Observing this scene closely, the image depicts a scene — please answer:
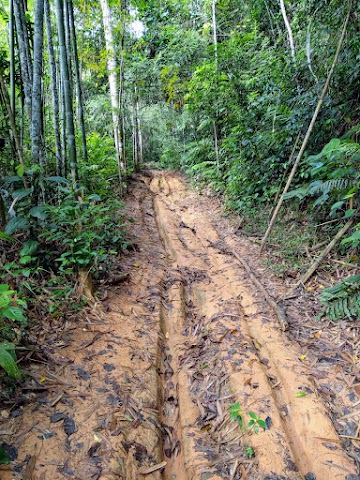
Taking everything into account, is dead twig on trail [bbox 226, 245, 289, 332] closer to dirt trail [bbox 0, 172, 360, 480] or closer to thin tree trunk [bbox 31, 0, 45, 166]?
dirt trail [bbox 0, 172, 360, 480]

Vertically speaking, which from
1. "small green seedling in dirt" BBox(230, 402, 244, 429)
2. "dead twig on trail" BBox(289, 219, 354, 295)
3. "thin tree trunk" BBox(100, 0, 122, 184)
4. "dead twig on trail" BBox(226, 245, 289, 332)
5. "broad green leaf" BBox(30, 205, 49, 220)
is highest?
"thin tree trunk" BBox(100, 0, 122, 184)

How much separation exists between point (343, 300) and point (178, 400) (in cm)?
221

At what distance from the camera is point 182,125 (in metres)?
13.0

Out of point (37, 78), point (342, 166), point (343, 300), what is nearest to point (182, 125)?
point (342, 166)

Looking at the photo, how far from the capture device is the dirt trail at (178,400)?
1.93 metres

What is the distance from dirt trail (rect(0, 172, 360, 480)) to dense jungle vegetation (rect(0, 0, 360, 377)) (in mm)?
563

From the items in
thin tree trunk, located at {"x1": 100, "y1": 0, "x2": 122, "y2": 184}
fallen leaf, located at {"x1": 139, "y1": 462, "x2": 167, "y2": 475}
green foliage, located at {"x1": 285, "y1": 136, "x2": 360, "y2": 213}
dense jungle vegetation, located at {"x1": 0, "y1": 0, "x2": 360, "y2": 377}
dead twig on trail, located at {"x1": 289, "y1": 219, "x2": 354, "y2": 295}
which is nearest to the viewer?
fallen leaf, located at {"x1": 139, "y1": 462, "x2": 167, "y2": 475}

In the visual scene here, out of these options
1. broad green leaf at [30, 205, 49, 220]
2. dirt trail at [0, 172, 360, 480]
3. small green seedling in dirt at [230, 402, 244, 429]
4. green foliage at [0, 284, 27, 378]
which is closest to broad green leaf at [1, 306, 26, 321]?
green foliage at [0, 284, 27, 378]

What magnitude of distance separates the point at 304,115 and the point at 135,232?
395 centimetres

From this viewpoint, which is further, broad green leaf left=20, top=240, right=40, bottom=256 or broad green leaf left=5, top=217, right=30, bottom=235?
broad green leaf left=20, top=240, right=40, bottom=256

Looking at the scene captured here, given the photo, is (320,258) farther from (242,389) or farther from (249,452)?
(249,452)

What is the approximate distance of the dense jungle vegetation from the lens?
333cm

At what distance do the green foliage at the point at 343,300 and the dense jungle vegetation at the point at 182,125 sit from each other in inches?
0.7

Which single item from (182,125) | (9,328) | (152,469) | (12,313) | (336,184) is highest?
(182,125)
